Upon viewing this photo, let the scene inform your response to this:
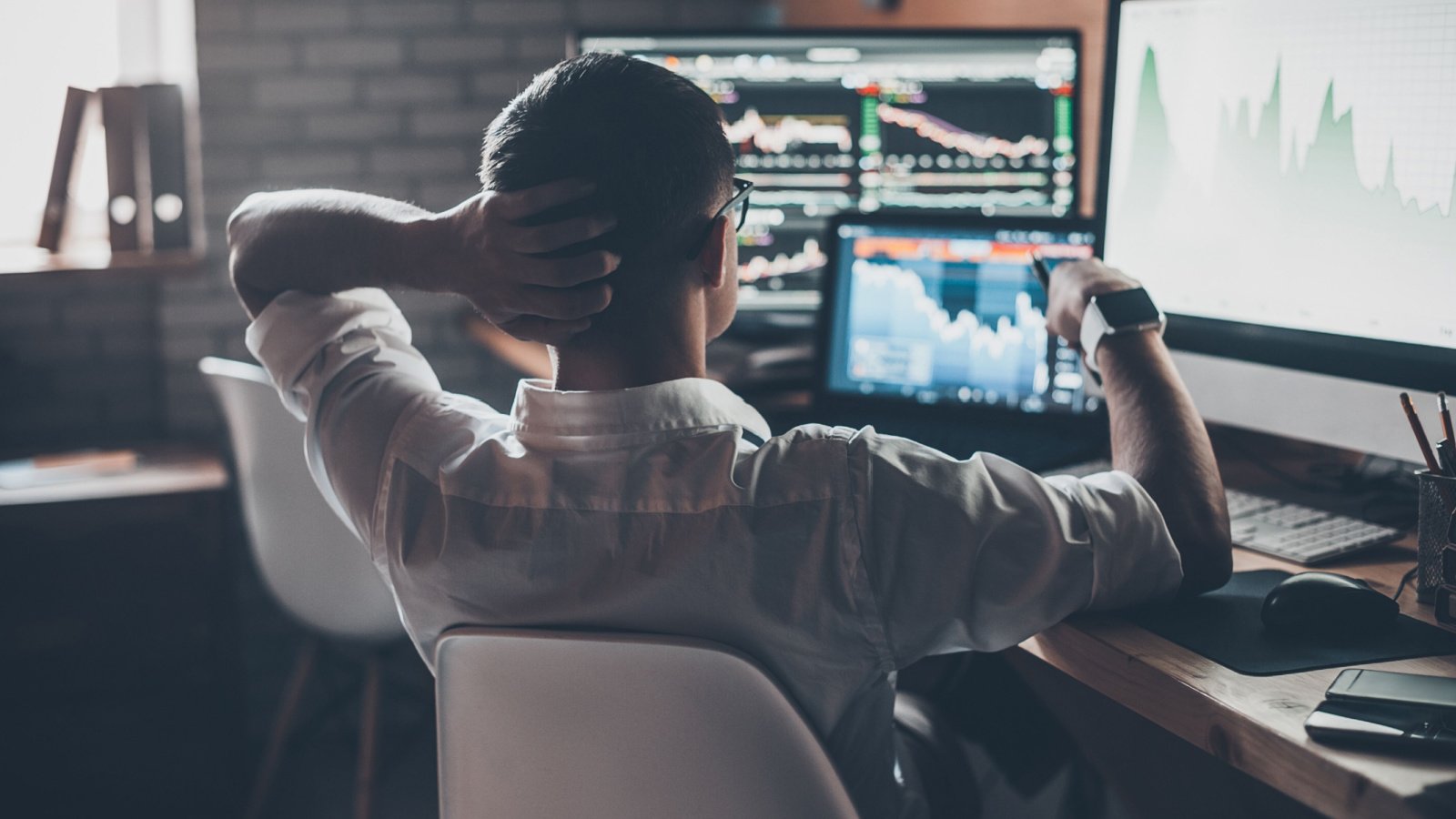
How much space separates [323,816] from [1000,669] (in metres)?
1.29

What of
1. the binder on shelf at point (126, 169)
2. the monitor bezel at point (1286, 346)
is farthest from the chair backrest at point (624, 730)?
the binder on shelf at point (126, 169)

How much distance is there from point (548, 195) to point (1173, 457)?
541mm

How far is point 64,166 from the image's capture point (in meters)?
2.41

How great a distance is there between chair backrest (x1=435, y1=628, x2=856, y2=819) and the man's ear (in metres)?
0.32

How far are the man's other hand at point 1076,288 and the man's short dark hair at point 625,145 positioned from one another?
437mm

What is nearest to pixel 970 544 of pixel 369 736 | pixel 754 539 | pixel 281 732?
pixel 754 539

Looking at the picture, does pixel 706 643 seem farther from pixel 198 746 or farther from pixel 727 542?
pixel 198 746

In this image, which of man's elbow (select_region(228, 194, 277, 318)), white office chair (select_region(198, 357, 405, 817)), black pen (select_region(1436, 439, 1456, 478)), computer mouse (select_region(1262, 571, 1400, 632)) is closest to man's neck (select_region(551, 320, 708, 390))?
man's elbow (select_region(228, 194, 277, 318))

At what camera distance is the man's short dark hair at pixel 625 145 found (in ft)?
2.90

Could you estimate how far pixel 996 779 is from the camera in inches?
67.5

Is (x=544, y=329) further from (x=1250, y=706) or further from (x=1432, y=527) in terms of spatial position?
(x=1432, y=527)

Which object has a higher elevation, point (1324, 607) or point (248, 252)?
point (248, 252)

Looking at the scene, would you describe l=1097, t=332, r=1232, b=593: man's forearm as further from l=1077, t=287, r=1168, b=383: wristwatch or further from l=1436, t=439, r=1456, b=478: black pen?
l=1436, t=439, r=1456, b=478: black pen

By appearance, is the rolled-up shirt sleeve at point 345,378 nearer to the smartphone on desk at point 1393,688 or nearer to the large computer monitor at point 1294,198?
the smartphone on desk at point 1393,688
